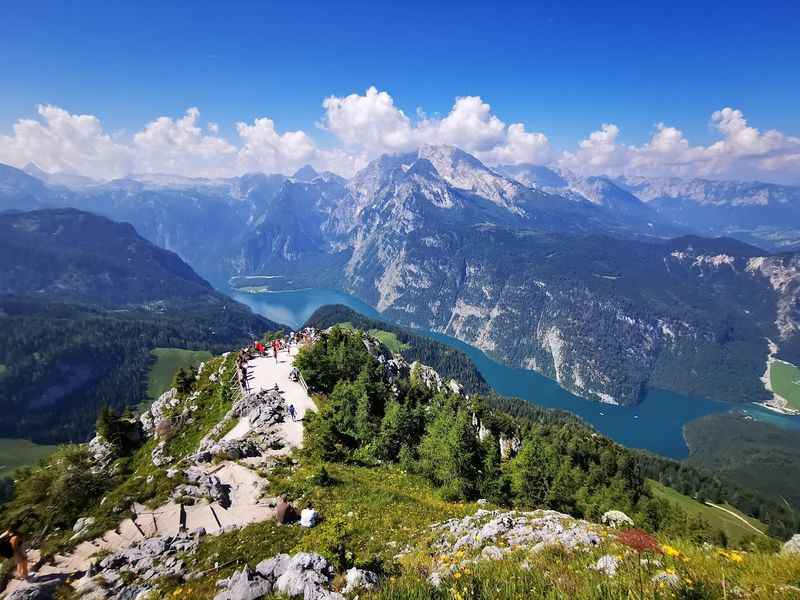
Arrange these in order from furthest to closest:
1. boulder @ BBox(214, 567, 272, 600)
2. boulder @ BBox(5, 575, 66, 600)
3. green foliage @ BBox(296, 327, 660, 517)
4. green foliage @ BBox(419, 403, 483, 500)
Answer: green foliage @ BBox(296, 327, 660, 517), green foliage @ BBox(419, 403, 483, 500), boulder @ BBox(5, 575, 66, 600), boulder @ BBox(214, 567, 272, 600)

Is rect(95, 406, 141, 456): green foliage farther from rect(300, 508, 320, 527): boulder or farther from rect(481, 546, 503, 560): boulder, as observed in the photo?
rect(481, 546, 503, 560): boulder

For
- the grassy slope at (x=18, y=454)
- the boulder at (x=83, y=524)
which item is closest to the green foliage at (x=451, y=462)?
the boulder at (x=83, y=524)

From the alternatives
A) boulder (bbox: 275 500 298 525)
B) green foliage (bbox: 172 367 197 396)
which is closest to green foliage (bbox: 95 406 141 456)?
green foliage (bbox: 172 367 197 396)

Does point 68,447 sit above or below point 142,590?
below

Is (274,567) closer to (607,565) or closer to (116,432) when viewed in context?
(607,565)

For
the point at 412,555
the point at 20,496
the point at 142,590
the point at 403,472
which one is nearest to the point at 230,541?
the point at 142,590

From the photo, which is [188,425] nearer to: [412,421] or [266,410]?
[266,410]
